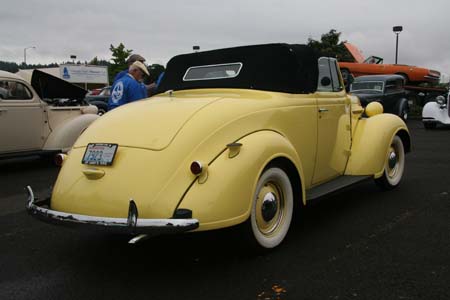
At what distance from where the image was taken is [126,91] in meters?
6.32

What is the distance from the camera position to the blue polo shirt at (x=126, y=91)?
6.32 meters

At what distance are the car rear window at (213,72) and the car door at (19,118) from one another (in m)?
4.50

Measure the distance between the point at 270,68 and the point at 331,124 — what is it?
0.88 meters

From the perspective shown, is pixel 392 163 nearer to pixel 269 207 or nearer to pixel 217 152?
pixel 269 207

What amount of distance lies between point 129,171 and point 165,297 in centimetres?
91

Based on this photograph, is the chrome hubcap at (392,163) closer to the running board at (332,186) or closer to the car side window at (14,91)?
the running board at (332,186)

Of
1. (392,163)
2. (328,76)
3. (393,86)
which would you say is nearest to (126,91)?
(328,76)

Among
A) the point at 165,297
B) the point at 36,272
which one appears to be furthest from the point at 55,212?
the point at 165,297

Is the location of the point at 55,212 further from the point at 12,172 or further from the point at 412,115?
the point at 412,115

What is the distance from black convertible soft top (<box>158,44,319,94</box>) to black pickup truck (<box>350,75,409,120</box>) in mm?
12384

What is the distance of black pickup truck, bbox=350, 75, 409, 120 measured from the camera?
1692cm

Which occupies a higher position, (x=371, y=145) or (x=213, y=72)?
(x=213, y=72)

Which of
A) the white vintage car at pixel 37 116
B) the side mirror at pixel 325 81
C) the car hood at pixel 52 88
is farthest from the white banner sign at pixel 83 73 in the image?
the side mirror at pixel 325 81

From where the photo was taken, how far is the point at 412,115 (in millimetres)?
21906
